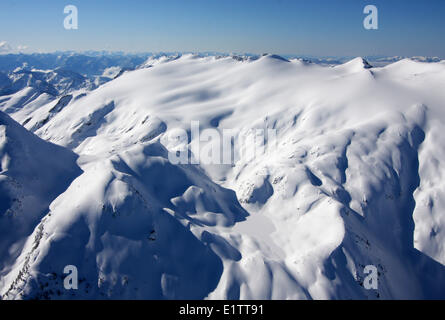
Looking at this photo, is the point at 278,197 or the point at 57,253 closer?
the point at 57,253

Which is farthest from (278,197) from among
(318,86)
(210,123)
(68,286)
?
(318,86)

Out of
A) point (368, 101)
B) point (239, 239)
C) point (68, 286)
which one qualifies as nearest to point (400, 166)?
point (368, 101)

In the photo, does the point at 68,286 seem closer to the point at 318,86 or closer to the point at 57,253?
the point at 57,253

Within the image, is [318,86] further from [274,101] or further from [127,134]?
[127,134]

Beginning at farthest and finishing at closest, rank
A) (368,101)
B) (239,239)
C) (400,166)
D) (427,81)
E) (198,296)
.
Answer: (427,81) → (368,101) → (400,166) → (239,239) → (198,296)
